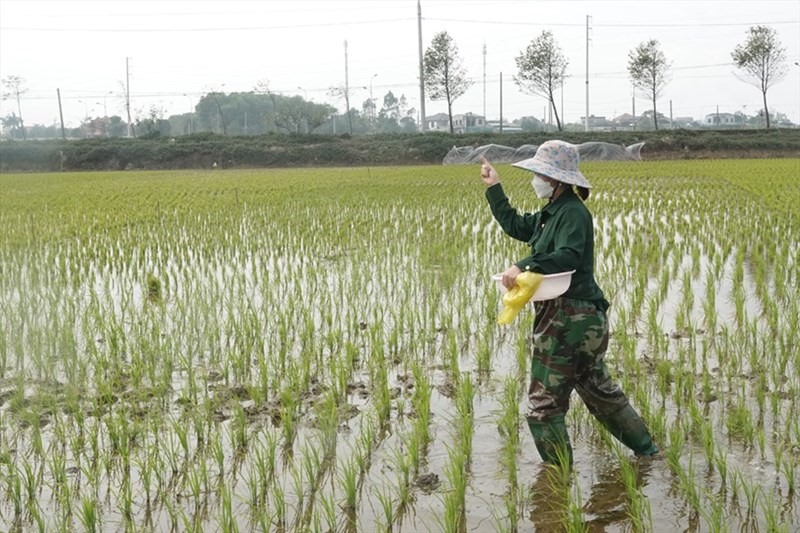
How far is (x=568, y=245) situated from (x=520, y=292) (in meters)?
0.21

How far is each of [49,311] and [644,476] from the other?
12.3 feet

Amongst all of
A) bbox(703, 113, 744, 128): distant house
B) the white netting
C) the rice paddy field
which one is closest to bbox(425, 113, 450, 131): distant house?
bbox(703, 113, 744, 128): distant house

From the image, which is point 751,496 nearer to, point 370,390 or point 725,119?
point 370,390

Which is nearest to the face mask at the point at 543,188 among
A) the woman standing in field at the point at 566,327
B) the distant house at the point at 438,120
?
the woman standing in field at the point at 566,327

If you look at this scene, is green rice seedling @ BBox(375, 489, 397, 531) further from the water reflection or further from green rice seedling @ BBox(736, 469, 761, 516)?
green rice seedling @ BBox(736, 469, 761, 516)

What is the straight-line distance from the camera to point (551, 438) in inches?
114

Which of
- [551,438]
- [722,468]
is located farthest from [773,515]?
[551,438]

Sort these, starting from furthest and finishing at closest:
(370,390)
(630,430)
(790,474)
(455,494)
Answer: (370,390) → (630,430) → (790,474) → (455,494)

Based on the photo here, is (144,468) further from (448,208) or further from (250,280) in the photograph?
(448,208)

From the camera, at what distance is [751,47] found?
35031 millimetres

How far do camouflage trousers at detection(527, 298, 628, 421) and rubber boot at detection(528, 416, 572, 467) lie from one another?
2 centimetres

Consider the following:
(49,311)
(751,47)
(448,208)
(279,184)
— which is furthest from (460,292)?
(751,47)

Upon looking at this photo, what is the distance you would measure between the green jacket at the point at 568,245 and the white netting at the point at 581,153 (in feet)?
77.9

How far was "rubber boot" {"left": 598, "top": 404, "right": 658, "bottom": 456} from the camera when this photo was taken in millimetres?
2971
